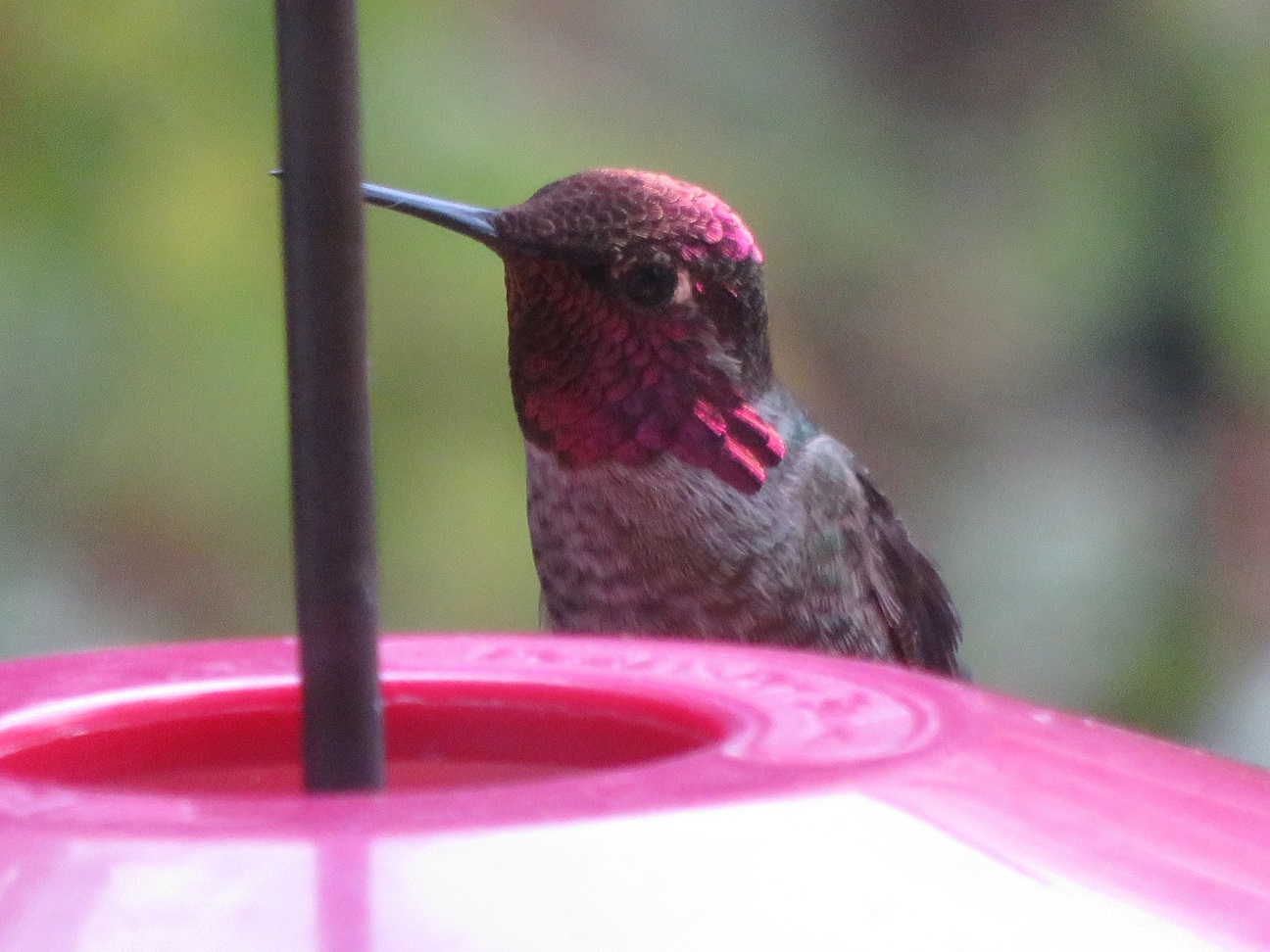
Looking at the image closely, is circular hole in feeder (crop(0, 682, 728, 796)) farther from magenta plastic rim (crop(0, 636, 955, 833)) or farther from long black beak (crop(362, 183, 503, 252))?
long black beak (crop(362, 183, 503, 252))

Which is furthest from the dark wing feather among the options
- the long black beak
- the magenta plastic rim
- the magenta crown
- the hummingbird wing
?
the magenta plastic rim

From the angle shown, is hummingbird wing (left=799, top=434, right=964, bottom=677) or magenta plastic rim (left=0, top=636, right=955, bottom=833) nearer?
magenta plastic rim (left=0, top=636, right=955, bottom=833)

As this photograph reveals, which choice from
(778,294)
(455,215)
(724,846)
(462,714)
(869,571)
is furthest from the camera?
(778,294)

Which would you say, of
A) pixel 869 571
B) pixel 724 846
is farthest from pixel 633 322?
pixel 724 846

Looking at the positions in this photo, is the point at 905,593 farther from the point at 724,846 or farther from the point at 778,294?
the point at 724,846

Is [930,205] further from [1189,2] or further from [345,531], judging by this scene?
[345,531]

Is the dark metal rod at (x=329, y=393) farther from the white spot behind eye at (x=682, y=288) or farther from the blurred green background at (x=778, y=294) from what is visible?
the blurred green background at (x=778, y=294)

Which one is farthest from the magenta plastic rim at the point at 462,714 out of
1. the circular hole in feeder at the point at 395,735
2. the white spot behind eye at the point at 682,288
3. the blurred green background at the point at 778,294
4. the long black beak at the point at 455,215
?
the blurred green background at the point at 778,294
